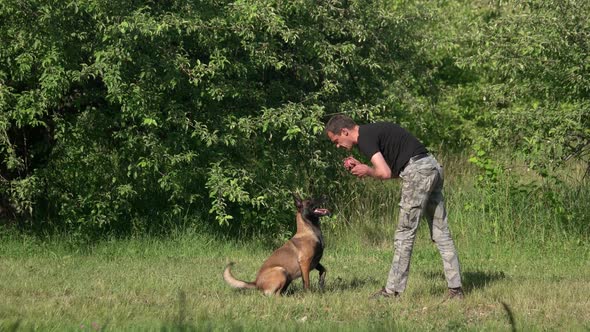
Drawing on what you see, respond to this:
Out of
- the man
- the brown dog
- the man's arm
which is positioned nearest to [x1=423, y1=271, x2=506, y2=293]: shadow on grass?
the man

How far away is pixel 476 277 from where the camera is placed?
36.0 ft

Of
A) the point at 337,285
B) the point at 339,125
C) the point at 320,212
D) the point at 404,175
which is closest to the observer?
the point at 339,125

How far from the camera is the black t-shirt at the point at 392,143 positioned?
29.6 feet

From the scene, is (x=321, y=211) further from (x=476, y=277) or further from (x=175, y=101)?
(x=175, y=101)

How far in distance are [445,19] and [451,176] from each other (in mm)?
3631

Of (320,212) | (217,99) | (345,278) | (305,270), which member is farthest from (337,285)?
(217,99)

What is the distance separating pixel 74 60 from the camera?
41.9ft

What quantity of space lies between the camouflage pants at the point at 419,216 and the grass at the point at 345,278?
0.96 ft

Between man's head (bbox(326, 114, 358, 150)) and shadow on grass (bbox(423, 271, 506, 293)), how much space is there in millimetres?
2243

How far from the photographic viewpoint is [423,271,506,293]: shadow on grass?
1028 cm

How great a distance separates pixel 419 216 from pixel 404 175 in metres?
0.43

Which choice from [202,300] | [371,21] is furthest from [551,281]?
[371,21]

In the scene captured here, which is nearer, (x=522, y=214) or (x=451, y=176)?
(x=522, y=214)

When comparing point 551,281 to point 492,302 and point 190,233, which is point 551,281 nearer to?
point 492,302
